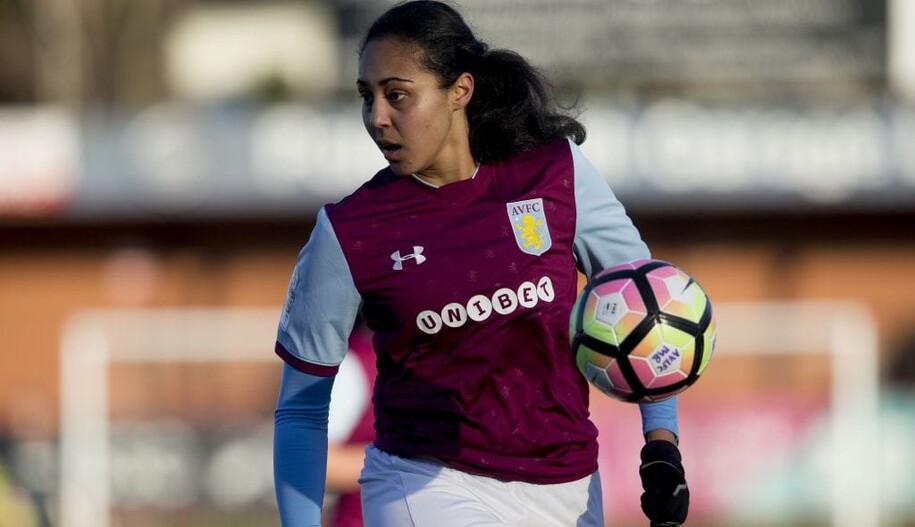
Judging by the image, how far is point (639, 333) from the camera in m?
3.54

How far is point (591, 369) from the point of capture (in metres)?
3.53

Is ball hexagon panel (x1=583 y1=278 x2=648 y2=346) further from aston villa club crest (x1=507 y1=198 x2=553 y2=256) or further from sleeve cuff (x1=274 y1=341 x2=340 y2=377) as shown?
sleeve cuff (x1=274 y1=341 x2=340 y2=377)

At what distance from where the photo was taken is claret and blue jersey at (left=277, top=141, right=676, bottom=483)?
354 centimetres

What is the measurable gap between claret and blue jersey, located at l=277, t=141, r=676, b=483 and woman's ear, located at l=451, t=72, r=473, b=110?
0.19 meters

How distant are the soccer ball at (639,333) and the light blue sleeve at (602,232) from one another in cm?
15

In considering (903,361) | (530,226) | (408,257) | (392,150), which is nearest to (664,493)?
(530,226)

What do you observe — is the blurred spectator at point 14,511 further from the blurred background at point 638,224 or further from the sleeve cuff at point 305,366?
the sleeve cuff at point 305,366

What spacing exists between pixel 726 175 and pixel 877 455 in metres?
3.06

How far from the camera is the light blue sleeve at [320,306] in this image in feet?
11.9

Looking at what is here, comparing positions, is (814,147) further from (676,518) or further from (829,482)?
(676,518)

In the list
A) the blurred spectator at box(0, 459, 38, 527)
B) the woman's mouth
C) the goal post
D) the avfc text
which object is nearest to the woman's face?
the woman's mouth

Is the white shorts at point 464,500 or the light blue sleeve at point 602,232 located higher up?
the light blue sleeve at point 602,232

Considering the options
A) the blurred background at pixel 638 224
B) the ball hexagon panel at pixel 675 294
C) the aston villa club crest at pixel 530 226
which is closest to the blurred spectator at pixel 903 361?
the blurred background at pixel 638 224

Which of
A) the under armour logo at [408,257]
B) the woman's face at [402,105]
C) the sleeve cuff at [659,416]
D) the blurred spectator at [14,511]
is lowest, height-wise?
the blurred spectator at [14,511]
